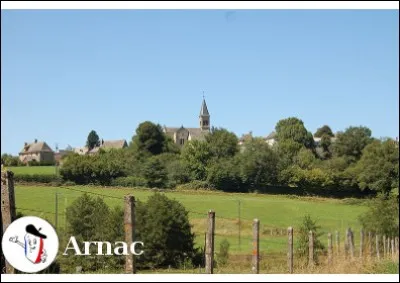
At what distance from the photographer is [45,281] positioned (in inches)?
292

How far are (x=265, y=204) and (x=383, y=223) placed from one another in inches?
52.9

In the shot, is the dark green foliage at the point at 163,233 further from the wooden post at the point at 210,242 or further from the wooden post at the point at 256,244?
the wooden post at the point at 256,244

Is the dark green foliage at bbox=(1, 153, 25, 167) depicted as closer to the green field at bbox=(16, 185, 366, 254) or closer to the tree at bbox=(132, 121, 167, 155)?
the green field at bbox=(16, 185, 366, 254)

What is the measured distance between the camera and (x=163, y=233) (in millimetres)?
8094

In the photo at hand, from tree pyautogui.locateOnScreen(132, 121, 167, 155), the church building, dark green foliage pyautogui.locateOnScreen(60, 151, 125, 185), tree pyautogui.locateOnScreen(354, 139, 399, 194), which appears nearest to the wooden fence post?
tree pyautogui.locateOnScreen(354, 139, 399, 194)

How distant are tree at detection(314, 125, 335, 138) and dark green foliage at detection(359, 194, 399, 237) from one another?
90cm

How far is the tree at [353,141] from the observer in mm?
7969

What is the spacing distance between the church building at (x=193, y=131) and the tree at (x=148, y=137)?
93mm

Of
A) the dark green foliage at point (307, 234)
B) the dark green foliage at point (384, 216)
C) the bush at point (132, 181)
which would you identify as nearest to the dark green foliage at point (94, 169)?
the bush at point (132, 181)

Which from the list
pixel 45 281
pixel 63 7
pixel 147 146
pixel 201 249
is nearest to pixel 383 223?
pixel 201 249

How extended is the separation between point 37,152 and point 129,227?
1360 mm

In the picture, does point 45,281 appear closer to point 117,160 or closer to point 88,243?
point 88,243

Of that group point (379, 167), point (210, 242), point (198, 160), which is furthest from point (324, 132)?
point (210, 242)

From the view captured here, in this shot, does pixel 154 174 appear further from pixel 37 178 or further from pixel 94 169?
pixel 37 178
